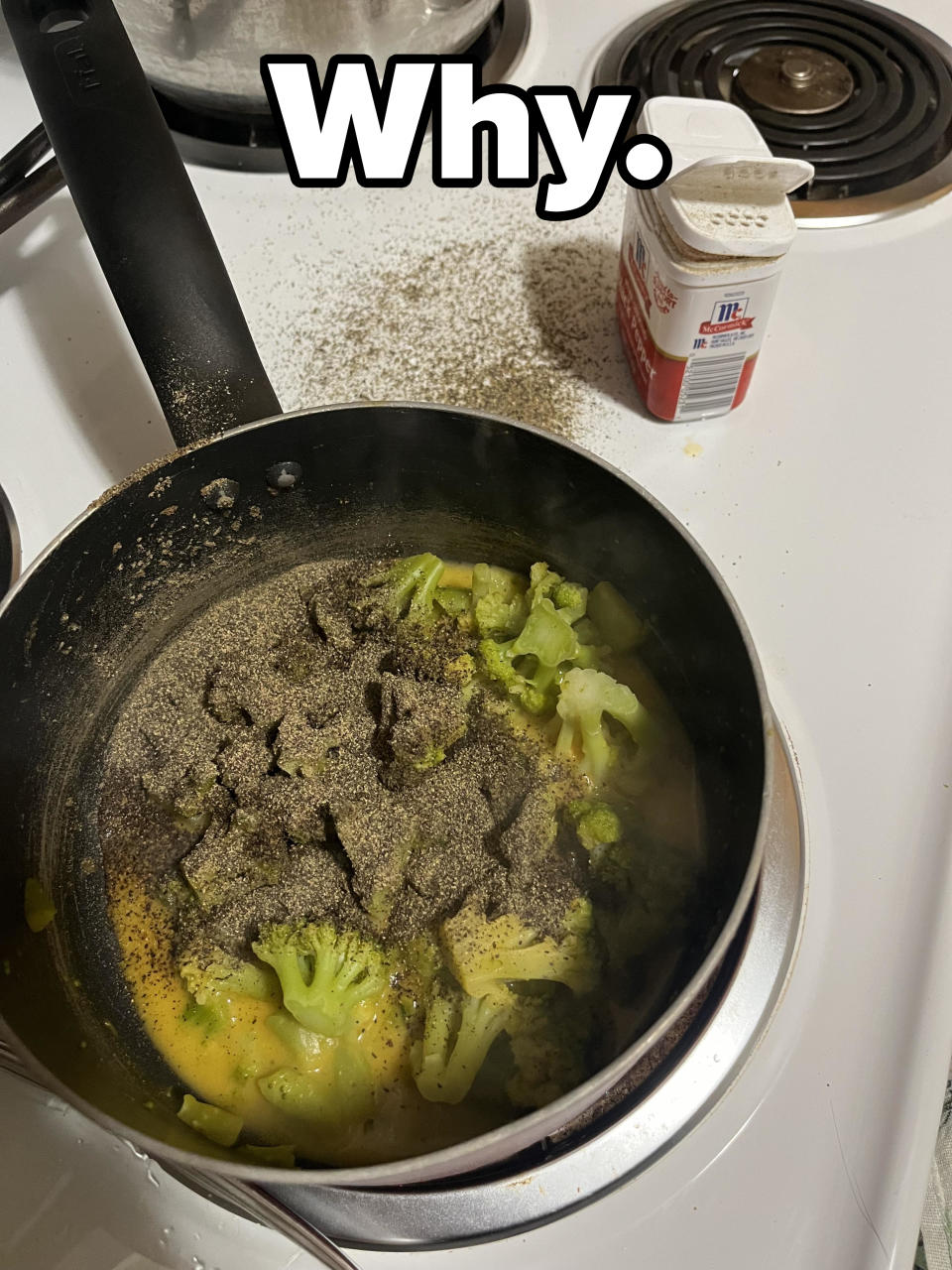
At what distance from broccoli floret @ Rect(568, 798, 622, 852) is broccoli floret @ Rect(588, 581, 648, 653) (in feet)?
0.52

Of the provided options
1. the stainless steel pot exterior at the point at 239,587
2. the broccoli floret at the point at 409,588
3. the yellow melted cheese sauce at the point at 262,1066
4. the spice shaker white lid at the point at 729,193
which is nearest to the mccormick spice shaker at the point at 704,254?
the spice shaker white lid at the point at 729,193

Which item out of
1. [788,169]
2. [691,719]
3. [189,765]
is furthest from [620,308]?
[189,765]

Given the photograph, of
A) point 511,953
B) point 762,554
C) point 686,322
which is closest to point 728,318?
point 686,322

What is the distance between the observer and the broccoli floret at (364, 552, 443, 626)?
854 millimetres

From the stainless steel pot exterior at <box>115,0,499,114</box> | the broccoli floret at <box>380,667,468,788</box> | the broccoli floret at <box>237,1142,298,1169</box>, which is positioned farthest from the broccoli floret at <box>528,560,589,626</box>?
the stainless steel pot exterior at <box>115,0,499,114</box>

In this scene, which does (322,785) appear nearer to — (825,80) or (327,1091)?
(327,1091)

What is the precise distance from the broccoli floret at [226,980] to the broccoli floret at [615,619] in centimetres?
41

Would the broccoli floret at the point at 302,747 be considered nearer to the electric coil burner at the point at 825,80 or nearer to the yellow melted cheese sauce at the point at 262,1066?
the yellow melted cheese sauce at the point at 262,1066

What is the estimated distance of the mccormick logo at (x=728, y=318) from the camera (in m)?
0.80

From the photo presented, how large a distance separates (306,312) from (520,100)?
38 centimetres

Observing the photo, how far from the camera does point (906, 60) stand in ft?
3.58

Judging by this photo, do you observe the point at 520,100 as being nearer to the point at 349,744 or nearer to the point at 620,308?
the point at 620,308

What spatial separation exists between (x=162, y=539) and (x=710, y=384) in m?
0.53

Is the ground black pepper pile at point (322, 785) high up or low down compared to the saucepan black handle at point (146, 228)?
down
